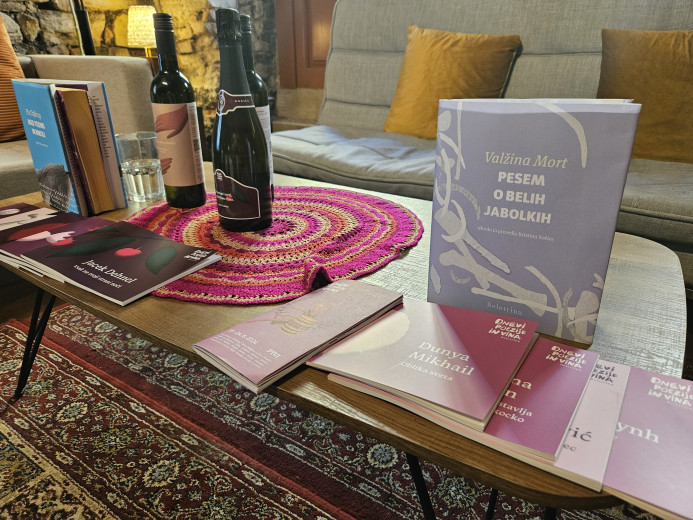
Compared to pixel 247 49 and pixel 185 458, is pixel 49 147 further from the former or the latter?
pixel 185 458

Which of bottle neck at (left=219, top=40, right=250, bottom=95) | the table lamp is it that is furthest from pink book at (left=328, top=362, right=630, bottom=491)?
the table lamp

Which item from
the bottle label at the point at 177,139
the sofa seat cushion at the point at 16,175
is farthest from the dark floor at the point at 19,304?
the bottle label at the point at 177,139

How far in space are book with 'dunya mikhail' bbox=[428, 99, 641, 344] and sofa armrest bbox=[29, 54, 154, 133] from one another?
2.05 m

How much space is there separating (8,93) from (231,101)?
5.97 ft

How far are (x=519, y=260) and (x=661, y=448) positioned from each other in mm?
227

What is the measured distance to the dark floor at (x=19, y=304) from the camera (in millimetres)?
1485

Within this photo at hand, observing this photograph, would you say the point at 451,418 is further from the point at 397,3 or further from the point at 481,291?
the point at 397,3

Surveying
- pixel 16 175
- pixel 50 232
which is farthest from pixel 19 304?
pixel 50 232

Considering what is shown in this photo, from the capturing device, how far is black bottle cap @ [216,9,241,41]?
2.44 feet

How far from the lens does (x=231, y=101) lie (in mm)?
832

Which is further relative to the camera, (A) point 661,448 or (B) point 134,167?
(B) point 134,167

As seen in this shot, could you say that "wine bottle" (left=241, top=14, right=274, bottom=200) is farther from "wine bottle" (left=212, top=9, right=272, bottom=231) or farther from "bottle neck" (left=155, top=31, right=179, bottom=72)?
"bottle neck" (left=155, top=31, right=179, bottom=72)

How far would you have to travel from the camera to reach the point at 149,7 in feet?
9.88

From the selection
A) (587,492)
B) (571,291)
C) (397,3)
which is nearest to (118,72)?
(397,3)
